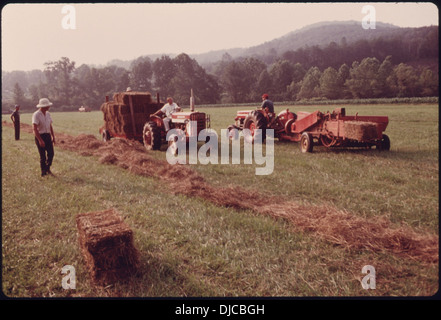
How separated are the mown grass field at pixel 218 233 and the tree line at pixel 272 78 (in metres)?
1.92

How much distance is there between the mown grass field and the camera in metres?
3.04

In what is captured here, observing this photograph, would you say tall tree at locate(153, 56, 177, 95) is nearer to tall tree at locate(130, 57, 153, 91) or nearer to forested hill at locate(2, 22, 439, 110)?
forested hill at locate(2, 22, 439, 110)

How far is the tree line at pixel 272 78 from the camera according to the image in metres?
5.79

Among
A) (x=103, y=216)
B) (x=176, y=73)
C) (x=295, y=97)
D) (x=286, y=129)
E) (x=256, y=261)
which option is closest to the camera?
(x=256, y=261)

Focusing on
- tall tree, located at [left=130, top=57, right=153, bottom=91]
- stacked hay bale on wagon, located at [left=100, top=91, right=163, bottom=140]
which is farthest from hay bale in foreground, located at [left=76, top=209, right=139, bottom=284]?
stacked hay bale on wagon, located at [left=100, top=91, right=163, bottom=140]

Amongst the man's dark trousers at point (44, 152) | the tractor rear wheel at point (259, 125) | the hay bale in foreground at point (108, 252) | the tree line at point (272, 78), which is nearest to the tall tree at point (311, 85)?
the tree line at point (272, 78)

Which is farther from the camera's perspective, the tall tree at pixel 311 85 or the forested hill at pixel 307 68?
the tall tree at pixel 311 85

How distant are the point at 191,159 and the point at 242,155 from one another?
69.4 inches

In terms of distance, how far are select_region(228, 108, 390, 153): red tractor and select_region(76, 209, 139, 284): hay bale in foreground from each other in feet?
24.0

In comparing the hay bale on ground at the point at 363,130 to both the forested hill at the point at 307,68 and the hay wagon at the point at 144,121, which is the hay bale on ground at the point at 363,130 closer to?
the forested hill at the point at 307,68

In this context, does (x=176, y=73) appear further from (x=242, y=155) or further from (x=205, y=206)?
(x=205, y=206)

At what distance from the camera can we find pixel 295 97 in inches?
262

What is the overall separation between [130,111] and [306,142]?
6795 millimetres

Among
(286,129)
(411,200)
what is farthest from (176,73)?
(411,200)
